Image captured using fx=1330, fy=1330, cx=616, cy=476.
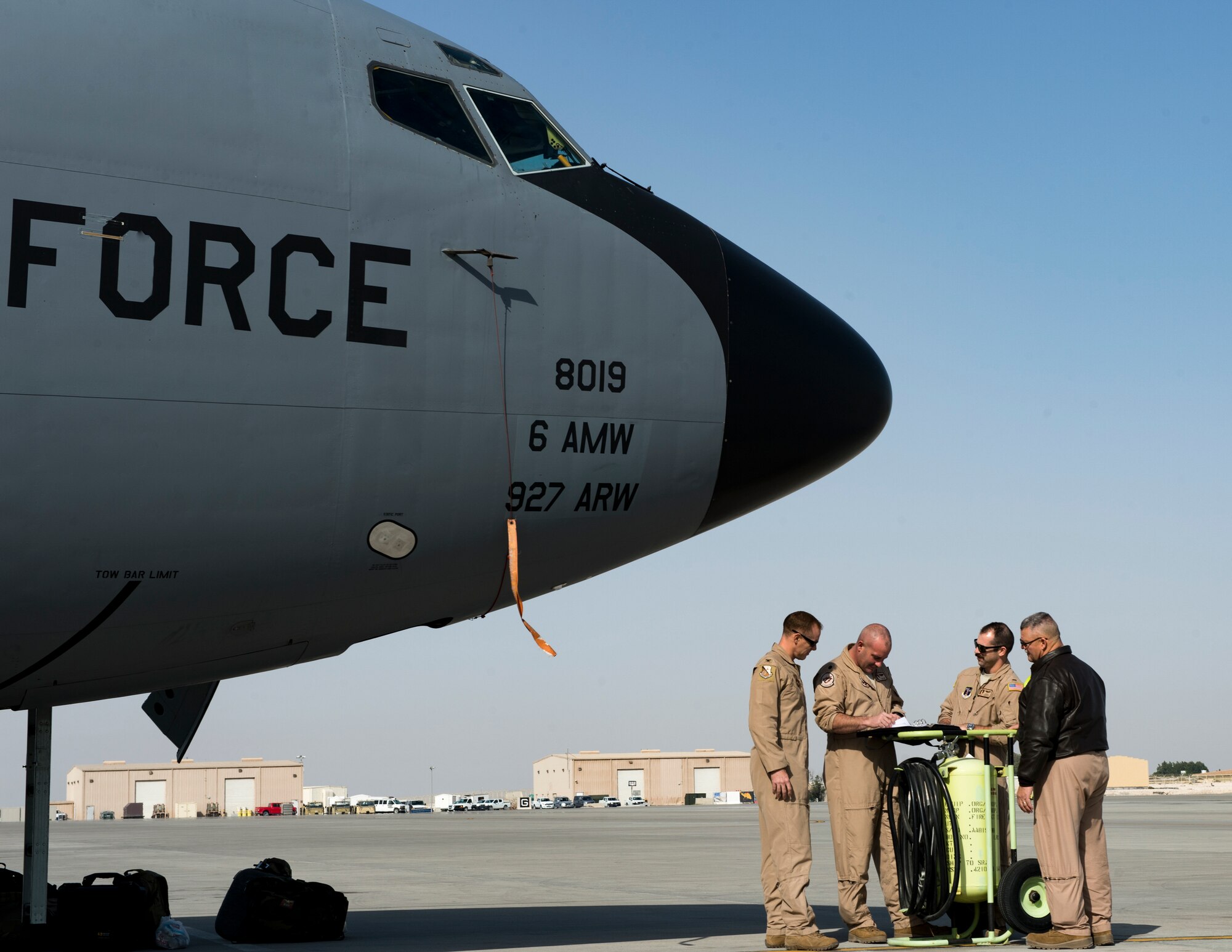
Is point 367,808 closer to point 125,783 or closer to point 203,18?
point 125,783

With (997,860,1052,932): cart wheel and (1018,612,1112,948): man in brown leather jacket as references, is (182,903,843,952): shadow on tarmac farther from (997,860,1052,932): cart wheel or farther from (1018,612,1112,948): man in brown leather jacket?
(1018,612,1112,948): man in brown leather jacket

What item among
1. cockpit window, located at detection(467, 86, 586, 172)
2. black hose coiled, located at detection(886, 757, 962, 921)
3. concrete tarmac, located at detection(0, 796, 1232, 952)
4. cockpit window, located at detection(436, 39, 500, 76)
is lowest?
concrete tarmac, located at detection(0, 796, 1232, 952)

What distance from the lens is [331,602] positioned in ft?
25.8

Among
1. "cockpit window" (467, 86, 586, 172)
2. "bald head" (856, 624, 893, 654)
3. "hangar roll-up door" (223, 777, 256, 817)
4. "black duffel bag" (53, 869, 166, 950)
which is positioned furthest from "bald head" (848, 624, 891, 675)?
"hangar roll-up door" (223, 777, 256, 817)

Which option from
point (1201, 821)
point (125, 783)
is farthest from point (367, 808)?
point (1201, 821)

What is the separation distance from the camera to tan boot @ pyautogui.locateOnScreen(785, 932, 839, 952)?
867cm

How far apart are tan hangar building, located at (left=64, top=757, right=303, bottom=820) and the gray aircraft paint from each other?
3706 inches

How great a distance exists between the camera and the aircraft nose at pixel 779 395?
27.9 ft

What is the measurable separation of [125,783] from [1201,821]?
8287 centimetres

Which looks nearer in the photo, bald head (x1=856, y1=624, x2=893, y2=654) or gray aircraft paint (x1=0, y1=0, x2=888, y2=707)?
gray aircraft paint (x1=0, y1=0, x2=888, y2=707)

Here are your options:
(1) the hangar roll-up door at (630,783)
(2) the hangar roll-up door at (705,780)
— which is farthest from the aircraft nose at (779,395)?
(2) the hangar roll-up door at (705,780)

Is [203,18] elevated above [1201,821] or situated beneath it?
elevated above

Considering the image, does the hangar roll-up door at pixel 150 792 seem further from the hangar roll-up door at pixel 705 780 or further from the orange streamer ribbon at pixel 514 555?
the orange streamer ribbon at pixel 514 555

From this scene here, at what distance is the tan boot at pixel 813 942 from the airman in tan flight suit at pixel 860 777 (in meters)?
0.69
